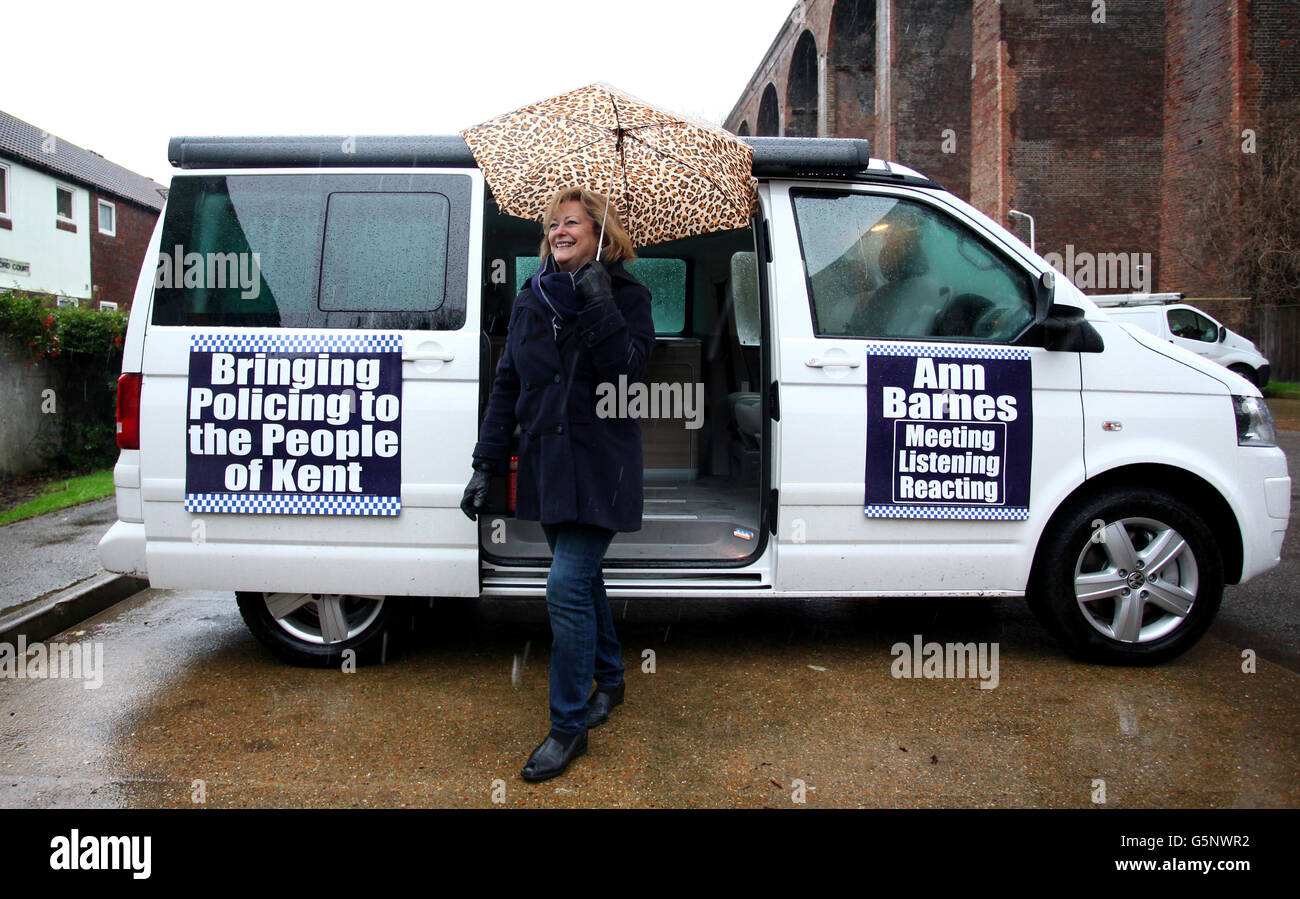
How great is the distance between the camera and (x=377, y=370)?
12.4ft

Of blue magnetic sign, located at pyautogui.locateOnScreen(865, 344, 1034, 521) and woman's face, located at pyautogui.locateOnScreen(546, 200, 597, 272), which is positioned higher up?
woman's face, located at pyautogui.locateOnScreen(546, 200, 597, 272)

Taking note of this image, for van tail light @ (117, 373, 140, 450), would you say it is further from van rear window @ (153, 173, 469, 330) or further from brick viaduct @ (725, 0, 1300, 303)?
brick viaduct @ (725, 0, 1300, 303)

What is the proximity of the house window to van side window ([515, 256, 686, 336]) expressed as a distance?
1429 inches

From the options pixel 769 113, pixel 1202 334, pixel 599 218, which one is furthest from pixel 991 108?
pixel 599 218

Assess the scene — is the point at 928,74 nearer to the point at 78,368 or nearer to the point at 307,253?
the point at 78,368

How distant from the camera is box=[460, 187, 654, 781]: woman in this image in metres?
3.04

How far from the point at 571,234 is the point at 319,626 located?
221cm

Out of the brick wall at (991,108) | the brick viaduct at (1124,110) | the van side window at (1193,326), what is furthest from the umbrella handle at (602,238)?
the brick wall at (991,108)

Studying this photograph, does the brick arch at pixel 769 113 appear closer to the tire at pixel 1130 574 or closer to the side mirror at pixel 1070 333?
the side mirror at pixel 1070 333

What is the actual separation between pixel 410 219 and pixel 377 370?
2.20 feet

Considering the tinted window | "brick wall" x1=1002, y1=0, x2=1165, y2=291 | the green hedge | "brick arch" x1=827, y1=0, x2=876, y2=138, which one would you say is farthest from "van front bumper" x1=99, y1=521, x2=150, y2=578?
"brick arch" x1=827, y1=0, x2=876, y2=138

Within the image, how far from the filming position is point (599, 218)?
3.07 meters

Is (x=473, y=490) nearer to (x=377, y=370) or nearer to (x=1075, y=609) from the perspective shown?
(x=377, y=370)
